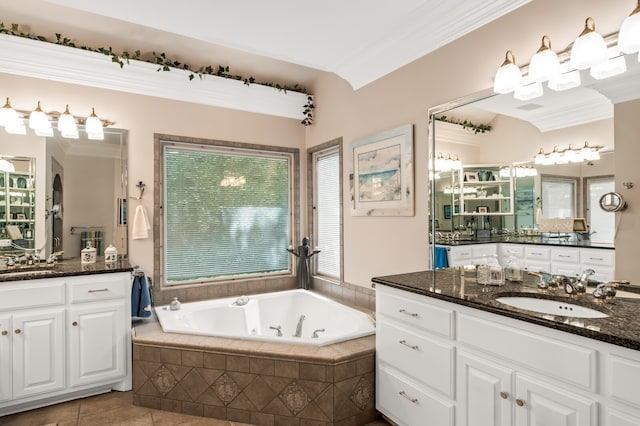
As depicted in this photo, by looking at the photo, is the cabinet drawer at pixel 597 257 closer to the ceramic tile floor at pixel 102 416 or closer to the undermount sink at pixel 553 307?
the undermount sink at pixel 553 307

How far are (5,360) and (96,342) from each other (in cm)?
49

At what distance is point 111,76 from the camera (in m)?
3.01

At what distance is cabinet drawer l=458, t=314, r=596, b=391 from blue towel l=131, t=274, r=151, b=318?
235 cm

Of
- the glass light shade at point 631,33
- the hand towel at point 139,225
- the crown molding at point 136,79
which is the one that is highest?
the crown molding at point 136,79

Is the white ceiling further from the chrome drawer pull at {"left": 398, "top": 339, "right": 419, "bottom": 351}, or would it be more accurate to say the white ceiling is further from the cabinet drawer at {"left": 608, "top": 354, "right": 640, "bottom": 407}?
the chrome drawer pull at {"left": 398, "top": 339, "right": 419, "bottom": 351}

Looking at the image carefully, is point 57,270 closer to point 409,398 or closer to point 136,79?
point 136,79

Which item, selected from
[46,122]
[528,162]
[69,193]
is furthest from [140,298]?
[528,162]

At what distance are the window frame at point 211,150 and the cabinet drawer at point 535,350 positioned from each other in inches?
100

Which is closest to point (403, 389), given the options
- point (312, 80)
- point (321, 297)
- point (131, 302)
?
point (321, 297)

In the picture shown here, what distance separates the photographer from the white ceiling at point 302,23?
84.9 inches

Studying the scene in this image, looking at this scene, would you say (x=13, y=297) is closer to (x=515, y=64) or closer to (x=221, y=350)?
(x=221, y=350)

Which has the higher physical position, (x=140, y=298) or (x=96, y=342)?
(x=140, y=298)

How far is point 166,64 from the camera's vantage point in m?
3.17

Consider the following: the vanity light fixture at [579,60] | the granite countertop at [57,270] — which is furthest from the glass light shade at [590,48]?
the granite countertop at [57,270]
